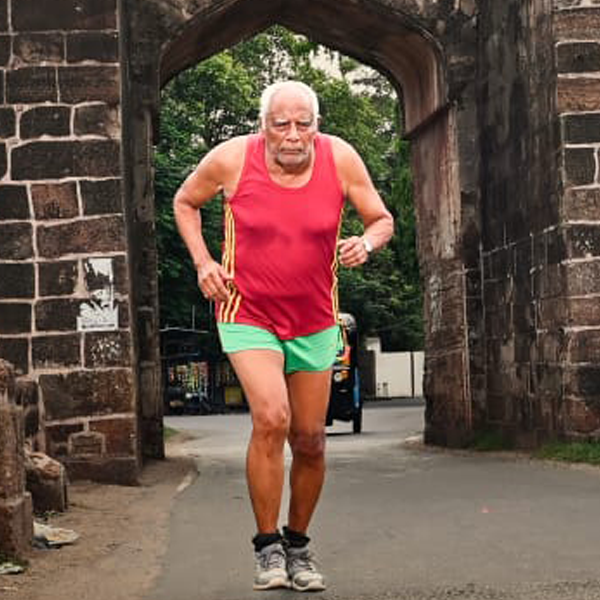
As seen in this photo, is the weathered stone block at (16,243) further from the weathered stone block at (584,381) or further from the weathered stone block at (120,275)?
the weathered stone block at (584,381)

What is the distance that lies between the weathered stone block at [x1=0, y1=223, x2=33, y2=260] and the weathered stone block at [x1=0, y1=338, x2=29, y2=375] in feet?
2.09

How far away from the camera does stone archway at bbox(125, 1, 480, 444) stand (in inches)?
523

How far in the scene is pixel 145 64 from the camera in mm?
13273

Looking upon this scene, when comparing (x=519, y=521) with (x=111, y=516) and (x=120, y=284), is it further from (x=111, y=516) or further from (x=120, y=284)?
(x=120, y=284)

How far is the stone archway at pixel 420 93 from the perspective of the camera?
13.3 m

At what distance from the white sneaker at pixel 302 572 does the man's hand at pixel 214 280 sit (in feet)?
3.08

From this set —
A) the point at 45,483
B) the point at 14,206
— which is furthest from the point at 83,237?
the point at 45,483

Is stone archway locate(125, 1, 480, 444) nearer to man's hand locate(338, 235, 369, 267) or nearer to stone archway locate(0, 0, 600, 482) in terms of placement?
stone archway locate(0, 0, 600, 482)

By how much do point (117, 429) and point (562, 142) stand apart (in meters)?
4.06

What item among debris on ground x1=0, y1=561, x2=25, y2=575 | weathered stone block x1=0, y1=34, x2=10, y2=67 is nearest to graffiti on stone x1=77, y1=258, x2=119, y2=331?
weathered stone block x1=0, y1=34, x2=10, y2=67

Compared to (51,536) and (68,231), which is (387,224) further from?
(68,231)

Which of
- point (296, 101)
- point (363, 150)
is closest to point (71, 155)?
point (296, 101)

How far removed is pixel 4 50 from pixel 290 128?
6448 mm

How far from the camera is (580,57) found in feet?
36.4
